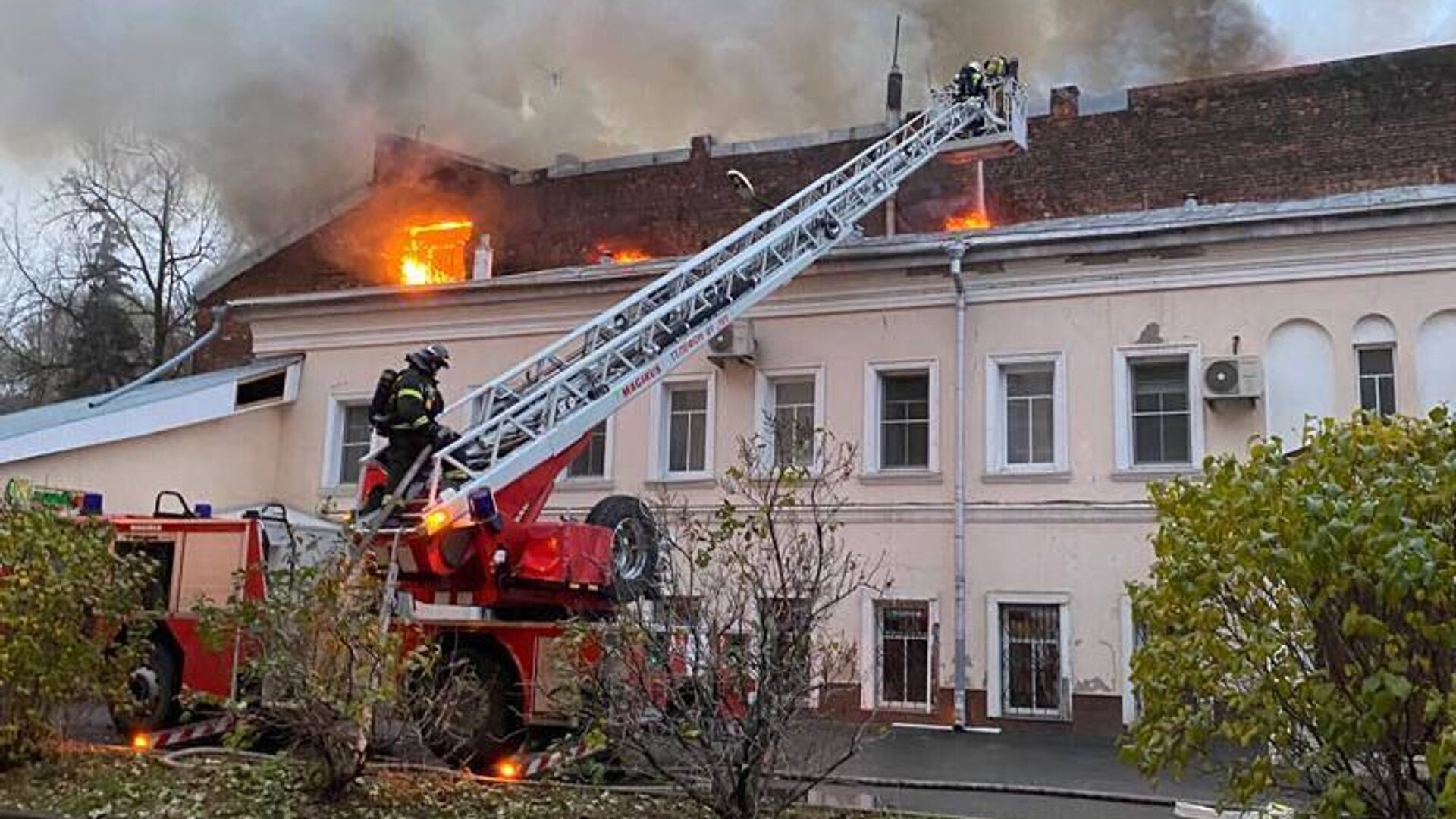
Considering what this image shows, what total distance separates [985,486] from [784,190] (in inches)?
474

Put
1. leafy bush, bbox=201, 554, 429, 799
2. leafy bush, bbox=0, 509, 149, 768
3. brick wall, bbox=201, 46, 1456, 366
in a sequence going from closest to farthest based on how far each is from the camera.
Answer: leafy bush, bbox=201, 554, 429, 799 → leafy bush, bbox=0, 509, 149, 768 → brick wall, bbox=201, 46, 1456, 366

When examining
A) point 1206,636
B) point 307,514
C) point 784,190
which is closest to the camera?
point 1206,636

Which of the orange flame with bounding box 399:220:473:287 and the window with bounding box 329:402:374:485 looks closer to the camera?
the window with bounding box 329:402:374:485

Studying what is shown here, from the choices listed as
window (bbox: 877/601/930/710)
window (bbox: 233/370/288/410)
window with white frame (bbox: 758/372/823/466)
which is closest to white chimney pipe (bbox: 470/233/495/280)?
window (bbox: 233/370/288/410)

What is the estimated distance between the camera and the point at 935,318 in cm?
1548

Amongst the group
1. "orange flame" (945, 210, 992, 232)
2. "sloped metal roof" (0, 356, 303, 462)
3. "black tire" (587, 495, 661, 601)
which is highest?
"orange flame" (945, 210, 992, 232)

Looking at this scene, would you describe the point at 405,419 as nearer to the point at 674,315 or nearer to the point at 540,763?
the point at 540,763

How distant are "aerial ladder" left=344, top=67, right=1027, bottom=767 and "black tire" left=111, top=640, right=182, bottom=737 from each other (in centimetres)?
226

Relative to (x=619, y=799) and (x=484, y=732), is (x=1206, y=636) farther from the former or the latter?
(x=484, y=732)

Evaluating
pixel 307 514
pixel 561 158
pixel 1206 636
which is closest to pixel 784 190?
pixel 561 158

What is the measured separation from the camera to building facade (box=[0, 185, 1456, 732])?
45.1 feet

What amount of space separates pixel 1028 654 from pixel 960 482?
2.09m

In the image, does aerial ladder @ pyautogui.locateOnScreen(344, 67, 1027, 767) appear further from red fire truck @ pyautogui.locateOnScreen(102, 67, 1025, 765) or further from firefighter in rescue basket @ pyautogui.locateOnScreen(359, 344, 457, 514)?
firefighter in rescue basket @ pyautogui.locateOnScreen(359, 344, 457, 514)

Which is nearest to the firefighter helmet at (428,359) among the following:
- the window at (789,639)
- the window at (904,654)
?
the window at (789,639)
